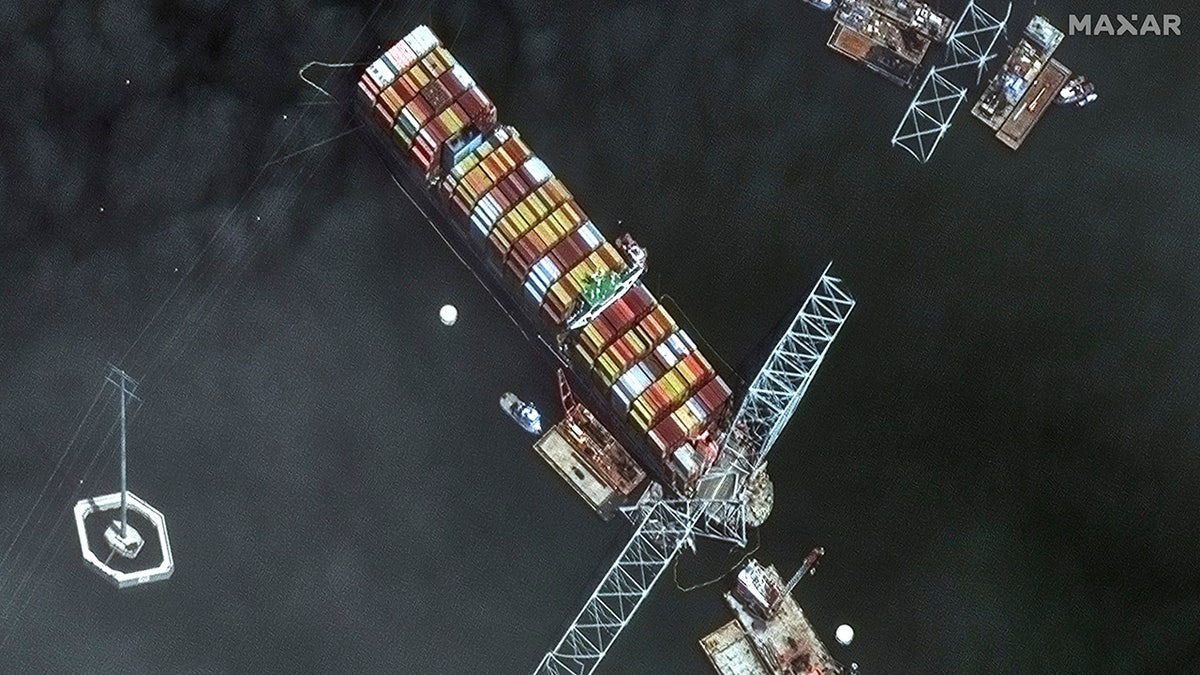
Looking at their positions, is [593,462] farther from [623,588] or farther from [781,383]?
[781,383]

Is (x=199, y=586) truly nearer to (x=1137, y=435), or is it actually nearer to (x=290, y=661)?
(x=290, y=661)

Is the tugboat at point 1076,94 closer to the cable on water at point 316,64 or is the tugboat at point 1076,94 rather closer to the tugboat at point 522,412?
the tugboat at point 522,412

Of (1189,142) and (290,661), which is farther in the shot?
(1189,142)

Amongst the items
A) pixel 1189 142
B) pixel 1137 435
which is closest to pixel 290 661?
pixel 1137 435

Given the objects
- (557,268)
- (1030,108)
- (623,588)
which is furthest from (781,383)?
(1030,108)

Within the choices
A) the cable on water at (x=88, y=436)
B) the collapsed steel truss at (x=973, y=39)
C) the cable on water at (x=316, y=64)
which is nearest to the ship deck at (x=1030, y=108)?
the collapsed steel truss at (x=973, y=39)

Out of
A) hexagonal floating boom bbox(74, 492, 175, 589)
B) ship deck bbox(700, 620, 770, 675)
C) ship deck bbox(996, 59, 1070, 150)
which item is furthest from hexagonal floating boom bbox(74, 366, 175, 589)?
ship deck bbox(996, 59, 1070, 150)

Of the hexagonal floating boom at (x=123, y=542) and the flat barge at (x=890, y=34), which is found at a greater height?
the hexagonal floating boom at (x=123, y=542)
